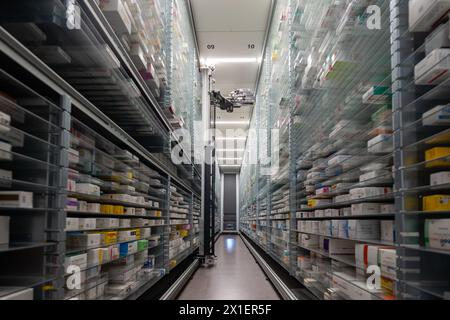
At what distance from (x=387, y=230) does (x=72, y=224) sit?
1.51 meters

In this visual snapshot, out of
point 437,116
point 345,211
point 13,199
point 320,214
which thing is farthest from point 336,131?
point 13,199

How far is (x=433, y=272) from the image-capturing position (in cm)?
136

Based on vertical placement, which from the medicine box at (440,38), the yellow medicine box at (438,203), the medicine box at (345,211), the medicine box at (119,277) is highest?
the medicine box at (440,38)

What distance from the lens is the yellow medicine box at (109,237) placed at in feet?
6.81

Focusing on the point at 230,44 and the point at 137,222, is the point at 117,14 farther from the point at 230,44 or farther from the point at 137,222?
the point at 230,44

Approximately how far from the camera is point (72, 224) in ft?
5.29

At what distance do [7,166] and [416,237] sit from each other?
159 cm

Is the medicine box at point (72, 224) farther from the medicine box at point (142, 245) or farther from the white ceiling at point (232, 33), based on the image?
the white ceiling at point (232, 33)

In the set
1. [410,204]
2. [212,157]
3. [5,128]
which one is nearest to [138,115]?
[5,128]

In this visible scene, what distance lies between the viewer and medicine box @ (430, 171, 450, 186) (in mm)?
1256

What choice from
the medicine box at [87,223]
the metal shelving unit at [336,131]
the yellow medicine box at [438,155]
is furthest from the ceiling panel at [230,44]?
the yellow medicine box at [438,155]

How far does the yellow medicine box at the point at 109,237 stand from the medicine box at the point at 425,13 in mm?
1826

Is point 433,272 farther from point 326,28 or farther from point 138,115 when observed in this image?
point 138,115
